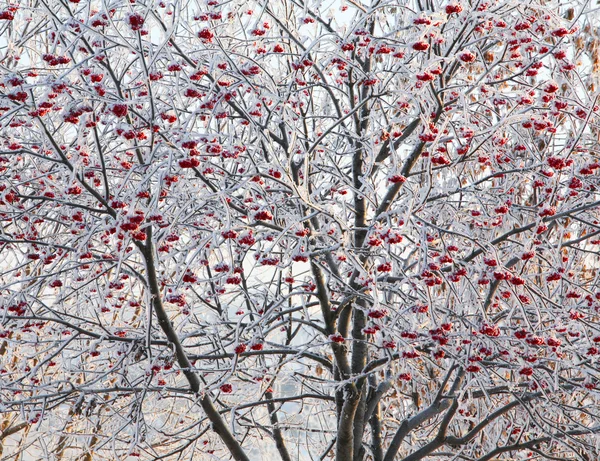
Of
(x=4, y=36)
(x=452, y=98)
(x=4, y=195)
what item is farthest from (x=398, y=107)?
(x=4, y=36)

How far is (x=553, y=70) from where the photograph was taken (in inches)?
169

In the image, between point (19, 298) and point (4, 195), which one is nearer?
point (4, 195)

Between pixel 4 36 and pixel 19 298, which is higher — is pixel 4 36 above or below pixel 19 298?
above

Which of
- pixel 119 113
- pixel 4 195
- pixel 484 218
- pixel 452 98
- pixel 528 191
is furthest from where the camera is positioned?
pixel 528 191

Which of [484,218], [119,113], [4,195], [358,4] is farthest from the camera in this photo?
[484,218]

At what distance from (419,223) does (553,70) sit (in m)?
1.48

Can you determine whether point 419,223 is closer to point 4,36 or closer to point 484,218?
point 484,218

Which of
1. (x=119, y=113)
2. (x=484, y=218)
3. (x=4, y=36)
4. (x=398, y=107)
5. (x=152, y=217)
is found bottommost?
(x=152, y=217)

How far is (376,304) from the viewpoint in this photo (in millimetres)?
3375

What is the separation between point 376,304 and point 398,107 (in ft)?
6.28

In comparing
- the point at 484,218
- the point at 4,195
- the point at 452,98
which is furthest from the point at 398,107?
the point at 4,195

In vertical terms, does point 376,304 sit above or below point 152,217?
below

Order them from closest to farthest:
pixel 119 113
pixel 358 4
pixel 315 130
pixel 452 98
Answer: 1. pixel 119 113
2. pixel 358 4
3. pixel 452 98
4. pixel 315 130

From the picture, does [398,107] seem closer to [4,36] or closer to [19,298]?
[19,298]
